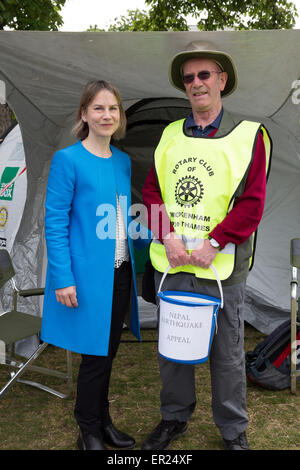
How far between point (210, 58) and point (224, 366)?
1.40m

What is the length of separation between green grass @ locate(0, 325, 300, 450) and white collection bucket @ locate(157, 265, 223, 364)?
646mm

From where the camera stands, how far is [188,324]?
1.92 m

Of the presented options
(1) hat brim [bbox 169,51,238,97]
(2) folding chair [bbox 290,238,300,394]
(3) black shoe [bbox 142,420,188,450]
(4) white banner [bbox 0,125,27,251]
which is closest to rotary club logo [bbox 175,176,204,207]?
(1) hat brim [bbox 169,51,238,97]

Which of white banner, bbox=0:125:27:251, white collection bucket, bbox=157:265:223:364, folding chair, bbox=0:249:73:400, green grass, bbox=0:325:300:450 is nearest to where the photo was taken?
white collection bucket, bbox=157:265:223:364

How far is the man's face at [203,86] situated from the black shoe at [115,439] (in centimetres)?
159

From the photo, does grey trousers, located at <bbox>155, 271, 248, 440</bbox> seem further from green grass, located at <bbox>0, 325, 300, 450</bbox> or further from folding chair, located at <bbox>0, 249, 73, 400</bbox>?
folding chair, located at <bbox>0, 249, 73, 400</bbox>

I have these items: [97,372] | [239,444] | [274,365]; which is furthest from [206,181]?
[274,365]

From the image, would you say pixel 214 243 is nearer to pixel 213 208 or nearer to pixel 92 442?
pixel 213 208

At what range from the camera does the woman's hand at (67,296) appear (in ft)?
6.50

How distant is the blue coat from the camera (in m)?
1.97

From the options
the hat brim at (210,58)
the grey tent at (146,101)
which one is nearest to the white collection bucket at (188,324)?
the hat brim at (210,58)

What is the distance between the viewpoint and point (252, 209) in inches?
77.6

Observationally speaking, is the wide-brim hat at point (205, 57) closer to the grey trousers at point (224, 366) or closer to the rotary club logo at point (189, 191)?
the rotary club logo at point (189, 191)
